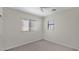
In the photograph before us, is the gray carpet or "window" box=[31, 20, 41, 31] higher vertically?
"window" box=[31, 20, 41, 31]

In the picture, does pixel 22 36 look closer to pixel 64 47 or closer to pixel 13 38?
pixel 13 38

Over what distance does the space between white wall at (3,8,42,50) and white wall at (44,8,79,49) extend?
0.22m

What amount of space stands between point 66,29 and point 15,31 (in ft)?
2.63

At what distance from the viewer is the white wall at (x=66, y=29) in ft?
4.67

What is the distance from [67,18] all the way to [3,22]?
0.98m

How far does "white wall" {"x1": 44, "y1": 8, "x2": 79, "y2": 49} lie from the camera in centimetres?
142

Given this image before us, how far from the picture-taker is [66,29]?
4.79ft

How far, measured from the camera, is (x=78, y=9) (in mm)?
1411

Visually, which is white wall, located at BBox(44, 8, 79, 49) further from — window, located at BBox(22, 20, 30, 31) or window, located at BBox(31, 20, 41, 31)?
window, located at BBox(22, 20, 30, 31)

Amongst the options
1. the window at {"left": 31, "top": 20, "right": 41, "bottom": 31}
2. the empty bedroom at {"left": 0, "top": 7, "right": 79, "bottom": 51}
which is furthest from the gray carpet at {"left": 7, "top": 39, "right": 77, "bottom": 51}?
the window at {"left": 31, "top": 20, "right": 41, "bottom": 31}

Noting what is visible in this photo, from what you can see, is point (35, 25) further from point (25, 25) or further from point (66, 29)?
point (66, 29)

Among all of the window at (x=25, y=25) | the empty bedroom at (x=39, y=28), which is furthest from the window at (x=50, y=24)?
the window at (x=25, y=25)
